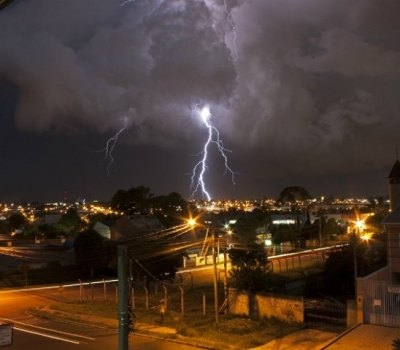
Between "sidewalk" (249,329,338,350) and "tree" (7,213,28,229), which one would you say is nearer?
"sidewalk" (249,329,338,350)

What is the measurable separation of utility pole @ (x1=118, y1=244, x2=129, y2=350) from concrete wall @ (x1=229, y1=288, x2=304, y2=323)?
14.3 meters

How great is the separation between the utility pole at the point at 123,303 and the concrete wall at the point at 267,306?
562 inches

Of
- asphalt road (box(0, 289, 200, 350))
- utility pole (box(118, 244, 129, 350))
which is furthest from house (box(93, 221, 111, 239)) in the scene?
utility pole (box(118, 244, 129, 350))

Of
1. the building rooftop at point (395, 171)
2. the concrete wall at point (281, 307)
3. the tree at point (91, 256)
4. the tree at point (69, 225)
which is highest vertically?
the building rooftop at point (395, 171)

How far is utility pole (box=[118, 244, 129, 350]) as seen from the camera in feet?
25.1

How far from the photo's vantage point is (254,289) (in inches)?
926

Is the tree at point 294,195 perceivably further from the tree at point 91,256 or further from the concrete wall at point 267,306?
the concrete wall at point 267,306

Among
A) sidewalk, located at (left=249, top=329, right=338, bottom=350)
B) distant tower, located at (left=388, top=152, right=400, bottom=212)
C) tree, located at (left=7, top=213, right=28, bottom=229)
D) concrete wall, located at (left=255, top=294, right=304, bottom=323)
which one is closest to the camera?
sidewalk, located at (left=249, top=329, right=338, bottom=350)

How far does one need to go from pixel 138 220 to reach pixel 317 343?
53.0 metres

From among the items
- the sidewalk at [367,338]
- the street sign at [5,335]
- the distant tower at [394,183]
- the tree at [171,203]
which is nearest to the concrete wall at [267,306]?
the sidewalk at [367,338]

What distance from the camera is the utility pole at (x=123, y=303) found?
25.1ft

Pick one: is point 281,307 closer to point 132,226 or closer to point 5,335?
point 5,335

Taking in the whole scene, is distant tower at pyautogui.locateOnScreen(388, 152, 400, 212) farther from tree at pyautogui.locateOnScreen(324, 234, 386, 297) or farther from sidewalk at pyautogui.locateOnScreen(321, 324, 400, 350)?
sidewalk at pyautogui.locateOnScreen(321, 324, 400, 350)

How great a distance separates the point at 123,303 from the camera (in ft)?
26.2
